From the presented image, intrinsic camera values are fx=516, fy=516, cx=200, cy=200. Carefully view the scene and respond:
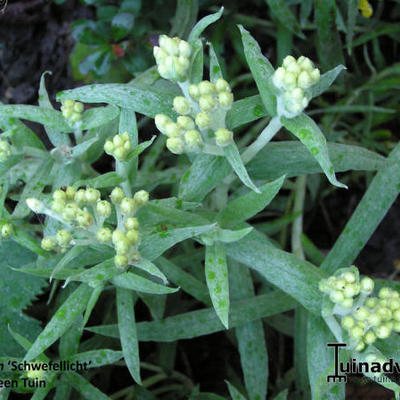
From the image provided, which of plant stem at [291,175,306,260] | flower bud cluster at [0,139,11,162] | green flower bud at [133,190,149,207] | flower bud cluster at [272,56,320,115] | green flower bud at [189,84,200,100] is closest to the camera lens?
flower bud cluster at [272,56,320,115]

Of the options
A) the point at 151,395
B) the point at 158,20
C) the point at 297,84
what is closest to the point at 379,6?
the point at 158,20

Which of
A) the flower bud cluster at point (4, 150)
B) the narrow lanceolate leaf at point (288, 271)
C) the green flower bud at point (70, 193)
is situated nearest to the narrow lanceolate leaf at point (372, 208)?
the narrow lanceolate leaf at point (288, 271)

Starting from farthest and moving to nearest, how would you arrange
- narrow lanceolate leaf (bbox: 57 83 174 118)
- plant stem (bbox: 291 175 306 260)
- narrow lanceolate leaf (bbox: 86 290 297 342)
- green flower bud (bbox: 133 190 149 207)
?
1. plant stem (bbox: 291 175 306 260)
2. narrow lanceolate leaf (bbox: 86 290 297 342)
3. narrow lanceolate leaf (bbox: 57 83 174 118)
4. green flower bud (bbox: 133 190 149 207)

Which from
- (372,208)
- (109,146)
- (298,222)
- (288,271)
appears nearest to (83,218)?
(109,146)

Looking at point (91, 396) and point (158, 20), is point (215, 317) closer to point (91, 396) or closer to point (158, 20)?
point (91, 396)

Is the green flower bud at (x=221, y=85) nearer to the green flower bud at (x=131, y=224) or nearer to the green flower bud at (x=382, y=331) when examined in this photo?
the green flower bud at (x=131, y=224)

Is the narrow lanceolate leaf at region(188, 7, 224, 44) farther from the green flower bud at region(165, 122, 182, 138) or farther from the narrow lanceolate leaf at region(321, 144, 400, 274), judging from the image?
the narrow lanceolate leaf at region(321, 144, 400, 274)

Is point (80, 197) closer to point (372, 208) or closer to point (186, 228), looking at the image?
point (186, 228)

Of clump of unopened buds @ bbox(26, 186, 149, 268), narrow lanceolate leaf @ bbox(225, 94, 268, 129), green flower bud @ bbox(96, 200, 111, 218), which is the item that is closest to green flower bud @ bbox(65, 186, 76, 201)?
clump of unopened buds @ bbox(26, 186, 149, 268)
